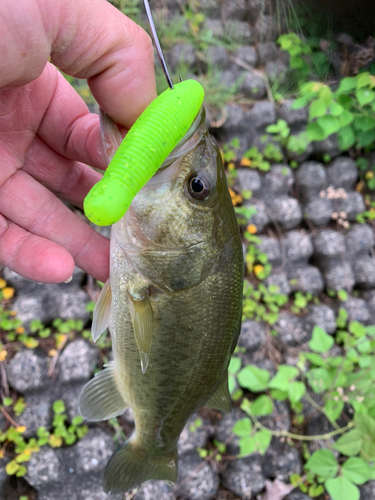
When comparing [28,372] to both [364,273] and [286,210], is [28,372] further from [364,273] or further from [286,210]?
[364,273]

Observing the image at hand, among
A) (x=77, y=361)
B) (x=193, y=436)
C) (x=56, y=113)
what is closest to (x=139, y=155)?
(x=56, y=113)

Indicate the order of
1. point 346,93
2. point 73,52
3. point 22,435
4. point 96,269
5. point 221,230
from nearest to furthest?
point 73,52 → point 221,230 → point 96,269 → point 22,435 → point 346,93

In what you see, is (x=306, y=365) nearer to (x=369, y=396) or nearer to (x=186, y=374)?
(x=369, y=396)

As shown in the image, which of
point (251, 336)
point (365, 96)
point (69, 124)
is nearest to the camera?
point (69, 124)

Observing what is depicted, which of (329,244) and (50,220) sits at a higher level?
(50,220)

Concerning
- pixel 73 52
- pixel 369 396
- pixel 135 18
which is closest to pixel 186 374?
pixel 73 52

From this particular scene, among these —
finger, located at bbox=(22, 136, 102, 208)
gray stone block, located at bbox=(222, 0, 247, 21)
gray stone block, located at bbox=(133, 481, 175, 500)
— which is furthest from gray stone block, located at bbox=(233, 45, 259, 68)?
gray stone block, located at bbox=(133, 481, 175, 500)

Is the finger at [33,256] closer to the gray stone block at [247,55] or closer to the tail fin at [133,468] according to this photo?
the tail fin at [133,468]

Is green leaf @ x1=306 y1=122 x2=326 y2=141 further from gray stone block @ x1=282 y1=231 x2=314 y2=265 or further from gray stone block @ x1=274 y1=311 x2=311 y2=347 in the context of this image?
gray stone block @ x1=274 y1=311 x2=311 y2=347

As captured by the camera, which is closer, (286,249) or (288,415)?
(288,415)
